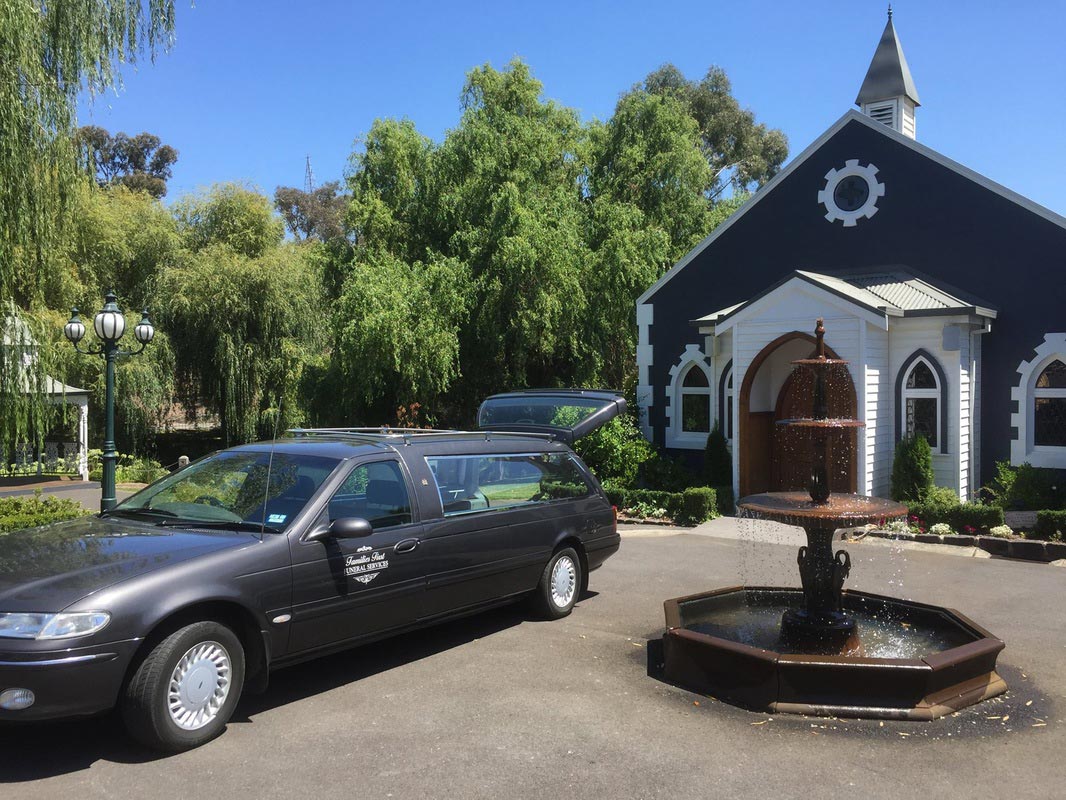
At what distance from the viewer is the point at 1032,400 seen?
558 inches

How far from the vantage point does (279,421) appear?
26141mm

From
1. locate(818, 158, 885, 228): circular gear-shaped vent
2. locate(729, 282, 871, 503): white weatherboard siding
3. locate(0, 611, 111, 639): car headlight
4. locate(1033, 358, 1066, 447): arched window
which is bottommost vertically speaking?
locate(0, 611, 111, 639): car headlight

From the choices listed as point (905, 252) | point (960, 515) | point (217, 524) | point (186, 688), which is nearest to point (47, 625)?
point (186, 688)

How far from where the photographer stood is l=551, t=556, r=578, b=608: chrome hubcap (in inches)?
311

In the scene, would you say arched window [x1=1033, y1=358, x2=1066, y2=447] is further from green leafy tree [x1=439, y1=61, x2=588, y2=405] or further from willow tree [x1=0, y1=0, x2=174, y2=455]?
willow tree [x1=0, y1=0, x2=174, y2=455]

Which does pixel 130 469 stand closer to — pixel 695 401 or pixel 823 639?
pixel 695 401

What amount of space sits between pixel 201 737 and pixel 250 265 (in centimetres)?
2339

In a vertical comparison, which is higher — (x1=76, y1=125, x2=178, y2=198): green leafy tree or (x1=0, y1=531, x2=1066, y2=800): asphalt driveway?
(x1=76, y1=125, x2=178, y2=198): green leafy tree

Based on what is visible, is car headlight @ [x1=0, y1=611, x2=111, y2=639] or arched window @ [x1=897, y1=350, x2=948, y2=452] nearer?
car headlight @ [x1=0, y1=611, x2=111, y2=639]

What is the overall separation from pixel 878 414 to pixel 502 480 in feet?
29.1

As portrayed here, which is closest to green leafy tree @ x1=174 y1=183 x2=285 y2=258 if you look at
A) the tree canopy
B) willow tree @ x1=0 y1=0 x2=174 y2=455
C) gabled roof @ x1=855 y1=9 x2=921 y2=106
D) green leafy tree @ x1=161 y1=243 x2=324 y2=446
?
the tree canopy

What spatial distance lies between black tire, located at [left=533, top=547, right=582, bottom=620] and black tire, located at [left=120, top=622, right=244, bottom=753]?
10.4 feet

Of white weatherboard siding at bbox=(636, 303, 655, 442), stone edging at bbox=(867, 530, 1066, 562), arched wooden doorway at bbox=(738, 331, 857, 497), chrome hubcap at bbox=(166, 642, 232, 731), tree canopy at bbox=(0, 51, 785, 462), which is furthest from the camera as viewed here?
tree canopy at bbox=(0, 51, 785, 462)

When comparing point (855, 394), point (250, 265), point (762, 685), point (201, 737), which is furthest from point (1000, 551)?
point (250, 265)
